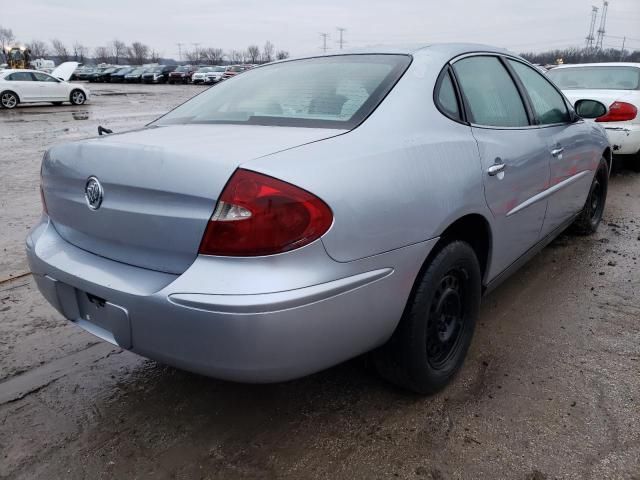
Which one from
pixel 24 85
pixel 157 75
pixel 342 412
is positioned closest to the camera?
pixel 342 412

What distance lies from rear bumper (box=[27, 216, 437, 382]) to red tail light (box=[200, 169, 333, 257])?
4 cm

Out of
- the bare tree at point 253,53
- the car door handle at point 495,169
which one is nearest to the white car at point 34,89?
the car door handle at point 495,169

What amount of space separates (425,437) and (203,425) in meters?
0.95

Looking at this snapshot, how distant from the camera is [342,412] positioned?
2.32m

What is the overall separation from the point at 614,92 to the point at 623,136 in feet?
2.03

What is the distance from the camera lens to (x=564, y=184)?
344cm

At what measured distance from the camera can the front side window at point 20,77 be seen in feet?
64.9

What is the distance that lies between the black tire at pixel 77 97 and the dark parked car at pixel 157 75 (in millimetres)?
24561

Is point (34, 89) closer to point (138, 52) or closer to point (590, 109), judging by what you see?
point (590, 109)

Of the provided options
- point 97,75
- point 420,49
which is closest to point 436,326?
point 420,49

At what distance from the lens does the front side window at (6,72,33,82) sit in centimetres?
1977

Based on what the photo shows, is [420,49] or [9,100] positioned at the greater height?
[420,49]

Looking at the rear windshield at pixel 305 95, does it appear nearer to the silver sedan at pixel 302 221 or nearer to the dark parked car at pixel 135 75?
the silver sedan at pixel 302 221

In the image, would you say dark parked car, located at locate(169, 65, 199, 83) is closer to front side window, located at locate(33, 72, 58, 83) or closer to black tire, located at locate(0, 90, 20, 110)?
front side window, located at locate(33, 72, 58, 83)
